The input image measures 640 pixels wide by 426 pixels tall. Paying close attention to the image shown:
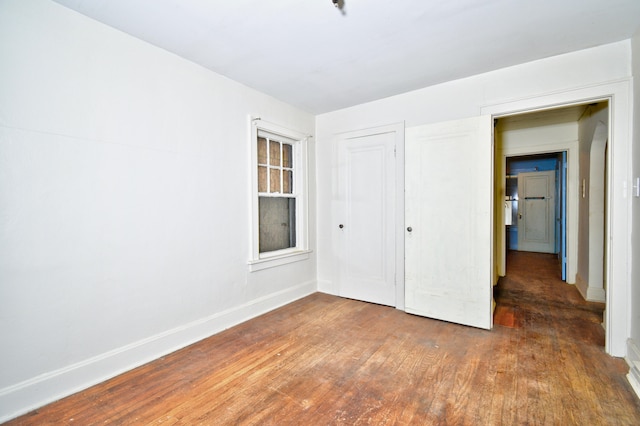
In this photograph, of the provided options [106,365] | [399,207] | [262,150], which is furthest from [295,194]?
[106,365]

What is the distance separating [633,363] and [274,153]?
3905 millimetres

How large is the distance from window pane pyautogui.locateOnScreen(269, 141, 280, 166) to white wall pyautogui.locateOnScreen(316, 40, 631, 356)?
1.19 metres

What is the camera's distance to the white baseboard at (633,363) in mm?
1978

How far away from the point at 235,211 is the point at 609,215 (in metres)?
3.52

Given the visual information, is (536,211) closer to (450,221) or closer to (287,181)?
(450,221)

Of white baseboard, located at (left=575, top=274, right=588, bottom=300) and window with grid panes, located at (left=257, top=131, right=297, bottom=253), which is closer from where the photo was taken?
window with grid panes, located at (left=257, top=131, right=297, bottom=253)

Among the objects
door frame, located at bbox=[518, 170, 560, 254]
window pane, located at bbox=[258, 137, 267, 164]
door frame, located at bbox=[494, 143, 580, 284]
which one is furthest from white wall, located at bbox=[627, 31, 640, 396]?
door frame, located at bbox=[518, 170, 560, 254]

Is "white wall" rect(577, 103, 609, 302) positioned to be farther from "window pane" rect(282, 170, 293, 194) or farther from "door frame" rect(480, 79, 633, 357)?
"window pane" rect(282, 170, 293, 194)

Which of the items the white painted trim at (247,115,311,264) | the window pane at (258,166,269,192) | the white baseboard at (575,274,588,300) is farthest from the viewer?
the white baseboard at (575,274,588,300)

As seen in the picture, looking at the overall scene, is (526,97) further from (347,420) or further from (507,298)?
(347,420)

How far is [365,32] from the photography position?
228 cm

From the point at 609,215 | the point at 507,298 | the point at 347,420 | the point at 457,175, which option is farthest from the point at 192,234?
the point at 507,298

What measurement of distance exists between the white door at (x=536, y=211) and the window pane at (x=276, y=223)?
24.1 ft

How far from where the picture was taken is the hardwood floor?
1.77m
